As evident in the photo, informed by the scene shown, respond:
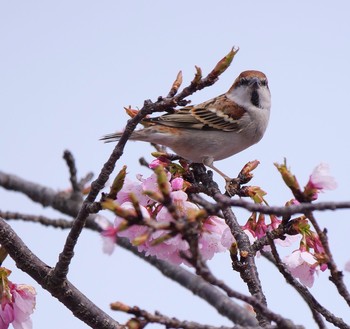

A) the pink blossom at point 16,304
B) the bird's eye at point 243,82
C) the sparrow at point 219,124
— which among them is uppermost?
the bird's eye at point 243,82

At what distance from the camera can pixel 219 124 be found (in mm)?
5945

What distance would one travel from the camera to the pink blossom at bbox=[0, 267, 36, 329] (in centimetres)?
307

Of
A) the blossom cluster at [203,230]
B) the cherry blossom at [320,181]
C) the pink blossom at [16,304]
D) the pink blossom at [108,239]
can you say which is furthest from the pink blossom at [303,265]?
the pink blossom at [108,239]

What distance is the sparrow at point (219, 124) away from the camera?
5465mm

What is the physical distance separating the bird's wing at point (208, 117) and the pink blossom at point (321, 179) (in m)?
3.27

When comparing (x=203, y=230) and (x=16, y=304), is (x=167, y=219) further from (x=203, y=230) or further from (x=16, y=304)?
(x=16, y=304)

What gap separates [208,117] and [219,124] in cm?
14

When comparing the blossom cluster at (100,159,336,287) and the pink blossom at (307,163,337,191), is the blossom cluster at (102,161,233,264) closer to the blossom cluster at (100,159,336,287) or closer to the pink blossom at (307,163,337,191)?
the blossom cluster at (100,159,336,287)

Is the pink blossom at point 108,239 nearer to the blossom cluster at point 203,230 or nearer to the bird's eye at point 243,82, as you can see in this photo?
the blossom cluster at point 203,230

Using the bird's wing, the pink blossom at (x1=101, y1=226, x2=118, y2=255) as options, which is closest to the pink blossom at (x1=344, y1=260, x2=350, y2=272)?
the pink blossom at (x1=101, y1=226, x2=118, y2=255)

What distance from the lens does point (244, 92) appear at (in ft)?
20.8

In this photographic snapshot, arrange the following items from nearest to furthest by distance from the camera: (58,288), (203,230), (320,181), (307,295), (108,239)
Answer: (108,239) → (320,181) → (307,295) → (203,230) → (58,288)

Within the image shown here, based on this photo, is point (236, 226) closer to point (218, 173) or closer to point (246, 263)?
point (246, 263)

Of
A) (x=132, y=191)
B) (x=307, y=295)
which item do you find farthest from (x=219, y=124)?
(x=307, y=295)
